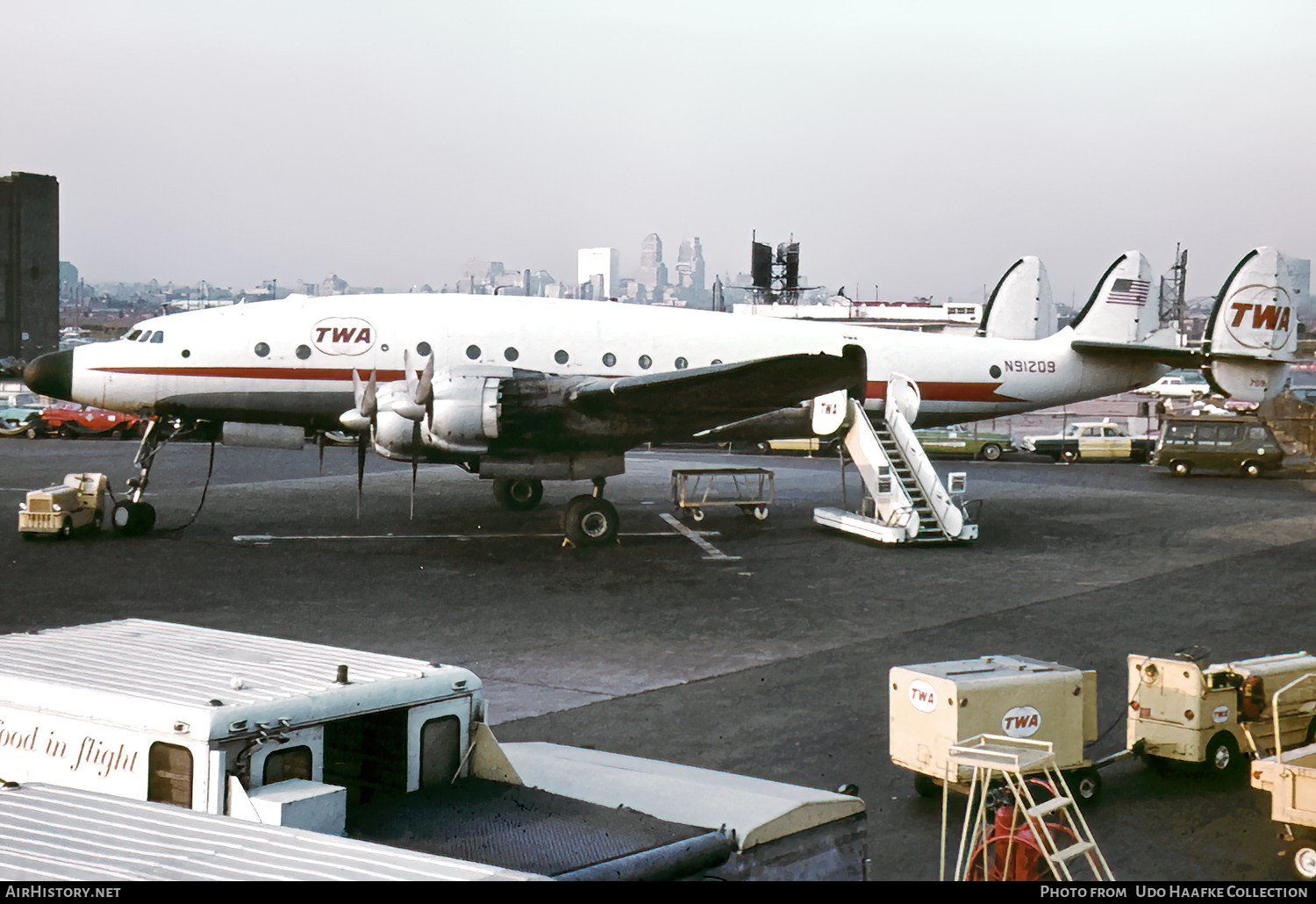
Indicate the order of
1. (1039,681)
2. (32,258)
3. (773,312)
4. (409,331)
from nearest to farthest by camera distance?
(1039,681), (409,331), (773,312), (32,258)

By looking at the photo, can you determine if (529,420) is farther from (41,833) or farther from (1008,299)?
(41,833)

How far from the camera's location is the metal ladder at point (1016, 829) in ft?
20.8

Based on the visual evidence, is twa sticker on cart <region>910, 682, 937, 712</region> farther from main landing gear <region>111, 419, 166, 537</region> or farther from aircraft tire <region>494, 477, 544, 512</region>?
aircraft tire <region>494, 477, 544, 512</region>

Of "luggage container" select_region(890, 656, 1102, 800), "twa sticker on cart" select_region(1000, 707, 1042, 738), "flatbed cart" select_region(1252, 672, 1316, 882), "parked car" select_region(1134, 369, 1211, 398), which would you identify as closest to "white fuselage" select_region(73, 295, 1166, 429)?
"luggage container" select_region(890, 656, 1102, 800)

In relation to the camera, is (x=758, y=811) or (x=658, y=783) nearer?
(x=758, y=811)

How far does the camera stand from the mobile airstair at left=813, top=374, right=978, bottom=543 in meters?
21.6

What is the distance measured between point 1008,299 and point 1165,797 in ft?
66.7

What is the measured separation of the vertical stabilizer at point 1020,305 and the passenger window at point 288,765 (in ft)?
81.3

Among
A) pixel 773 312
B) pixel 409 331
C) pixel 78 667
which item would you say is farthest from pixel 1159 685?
pixel 773 312

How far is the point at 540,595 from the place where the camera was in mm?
16594

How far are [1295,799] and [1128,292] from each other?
22615mm

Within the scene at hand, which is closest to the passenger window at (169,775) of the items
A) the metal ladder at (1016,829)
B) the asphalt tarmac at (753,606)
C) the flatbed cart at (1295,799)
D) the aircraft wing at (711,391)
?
the metal ladder at (1016,829)

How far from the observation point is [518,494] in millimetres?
25672

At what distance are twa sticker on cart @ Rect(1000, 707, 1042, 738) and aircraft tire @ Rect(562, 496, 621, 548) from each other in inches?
502
